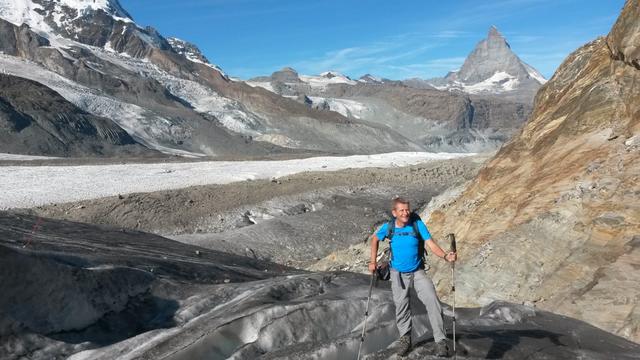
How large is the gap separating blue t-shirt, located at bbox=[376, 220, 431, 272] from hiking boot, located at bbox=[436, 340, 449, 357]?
0.82 m

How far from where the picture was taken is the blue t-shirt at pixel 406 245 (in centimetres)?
661

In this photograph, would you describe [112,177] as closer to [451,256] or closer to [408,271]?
[408,271]

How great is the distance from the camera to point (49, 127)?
233ft

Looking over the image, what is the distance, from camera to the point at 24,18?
134 meters

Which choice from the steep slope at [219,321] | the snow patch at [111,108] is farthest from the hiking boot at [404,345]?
the snow patch at [111,108]

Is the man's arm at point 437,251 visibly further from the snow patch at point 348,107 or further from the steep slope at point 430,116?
the snow patch at point 348,107

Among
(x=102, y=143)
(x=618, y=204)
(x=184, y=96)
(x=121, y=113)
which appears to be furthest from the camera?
(x=184, y=96)

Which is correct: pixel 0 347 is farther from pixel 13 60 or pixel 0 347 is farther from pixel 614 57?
pixel 13 60

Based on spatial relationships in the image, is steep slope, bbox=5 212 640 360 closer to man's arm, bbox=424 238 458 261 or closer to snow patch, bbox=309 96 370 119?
man's arm, bbox=424 238 458 261

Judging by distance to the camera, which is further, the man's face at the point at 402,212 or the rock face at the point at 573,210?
the rock face at the point at 573,210

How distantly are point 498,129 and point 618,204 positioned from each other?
162212mm

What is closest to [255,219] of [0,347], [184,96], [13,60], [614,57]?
[614,57]

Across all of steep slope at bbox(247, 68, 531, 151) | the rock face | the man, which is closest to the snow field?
A: the rock face

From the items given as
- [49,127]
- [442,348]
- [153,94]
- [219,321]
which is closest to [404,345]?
[442,348]
